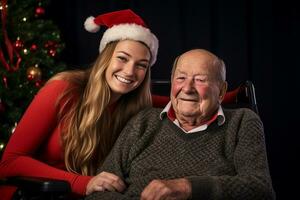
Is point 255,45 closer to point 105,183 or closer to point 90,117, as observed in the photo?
point 90,117

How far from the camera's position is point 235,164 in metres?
1.91

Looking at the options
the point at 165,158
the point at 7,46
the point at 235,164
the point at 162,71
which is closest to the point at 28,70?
the point at 7,46

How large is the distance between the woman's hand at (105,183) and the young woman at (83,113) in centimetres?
2

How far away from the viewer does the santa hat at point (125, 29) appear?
2299 mm

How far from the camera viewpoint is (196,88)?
2049 millimetres

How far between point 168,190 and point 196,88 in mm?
539

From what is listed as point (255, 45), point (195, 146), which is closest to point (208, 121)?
point (195, 146)

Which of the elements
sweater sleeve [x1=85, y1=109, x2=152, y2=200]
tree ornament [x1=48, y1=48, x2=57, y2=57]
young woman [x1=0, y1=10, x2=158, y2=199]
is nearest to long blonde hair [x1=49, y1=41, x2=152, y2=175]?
young woman [x1=0, y1=10, x2=158, y2=199]

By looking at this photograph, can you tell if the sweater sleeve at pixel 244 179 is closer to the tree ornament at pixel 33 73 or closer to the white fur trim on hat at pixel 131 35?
the white fur trim on hat at pixel 131 35

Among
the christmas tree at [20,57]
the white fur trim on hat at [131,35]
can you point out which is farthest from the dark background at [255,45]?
the white fur trim on hat at [131,35]

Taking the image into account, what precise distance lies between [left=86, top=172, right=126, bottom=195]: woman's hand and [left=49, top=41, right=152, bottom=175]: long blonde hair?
0.81ft

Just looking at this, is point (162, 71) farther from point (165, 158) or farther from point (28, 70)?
point (165, 158)

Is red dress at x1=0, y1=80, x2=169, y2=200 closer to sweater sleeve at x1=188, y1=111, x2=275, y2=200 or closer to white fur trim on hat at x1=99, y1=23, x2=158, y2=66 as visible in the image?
white fur trim on hat at x1=99, y1=23, x2=158, y2=66

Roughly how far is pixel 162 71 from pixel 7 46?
1.31 metres
